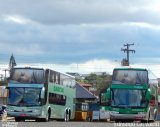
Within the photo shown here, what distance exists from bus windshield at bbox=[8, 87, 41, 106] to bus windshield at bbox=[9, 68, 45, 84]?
2.12 ft

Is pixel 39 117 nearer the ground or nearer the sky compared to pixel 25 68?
nearer the ground

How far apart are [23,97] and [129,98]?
7.64 metres

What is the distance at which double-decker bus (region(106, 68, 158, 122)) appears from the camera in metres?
36.8

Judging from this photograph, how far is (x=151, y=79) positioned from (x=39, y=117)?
873 cm

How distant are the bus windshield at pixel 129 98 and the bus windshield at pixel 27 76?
5.37 metres

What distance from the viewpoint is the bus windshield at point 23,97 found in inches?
1473

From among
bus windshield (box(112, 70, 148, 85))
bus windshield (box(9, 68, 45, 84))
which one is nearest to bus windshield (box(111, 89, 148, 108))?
bus windshield (box(112, 70, 148, 85))

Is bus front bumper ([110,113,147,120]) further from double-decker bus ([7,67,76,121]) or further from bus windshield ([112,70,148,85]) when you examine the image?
double-decker bus ([7,67,76,121])

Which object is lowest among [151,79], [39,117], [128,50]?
[39,117]

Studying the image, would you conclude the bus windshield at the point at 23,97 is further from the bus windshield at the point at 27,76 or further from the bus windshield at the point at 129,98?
the bus windshield at the point at 129,98

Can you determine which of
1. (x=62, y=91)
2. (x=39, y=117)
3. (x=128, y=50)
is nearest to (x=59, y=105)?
(x=62, y=91)

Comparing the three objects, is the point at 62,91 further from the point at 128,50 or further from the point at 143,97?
the point at 128,50

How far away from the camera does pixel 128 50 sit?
80.9 metres

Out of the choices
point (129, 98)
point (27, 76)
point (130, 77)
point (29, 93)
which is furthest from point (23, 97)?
point (130, 77)
